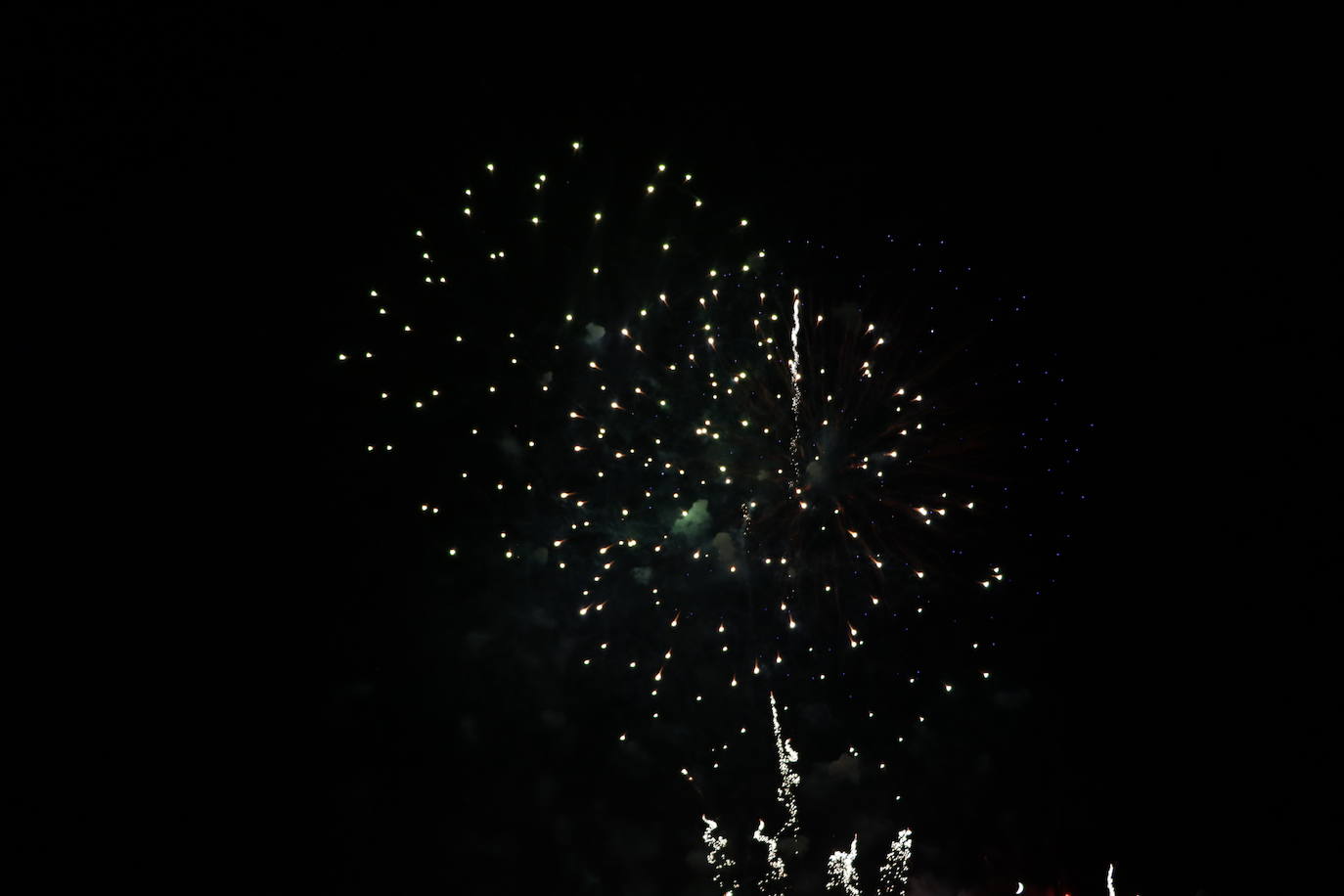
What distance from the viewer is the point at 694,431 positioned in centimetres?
445

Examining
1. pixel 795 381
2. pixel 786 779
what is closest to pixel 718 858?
pixel 786 779

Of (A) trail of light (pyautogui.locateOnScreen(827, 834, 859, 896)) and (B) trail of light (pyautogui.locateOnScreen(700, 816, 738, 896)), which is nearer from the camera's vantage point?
(B) trail of light (pyautogui.locateOnScreen(700, 816, 738, 896))

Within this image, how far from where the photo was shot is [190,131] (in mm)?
4145

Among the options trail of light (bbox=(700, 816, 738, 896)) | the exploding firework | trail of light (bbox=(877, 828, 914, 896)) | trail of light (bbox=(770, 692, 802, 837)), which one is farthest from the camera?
trail of light (bbox=(877, 828, 914, 896))

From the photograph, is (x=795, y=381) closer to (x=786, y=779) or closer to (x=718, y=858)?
(x=786, y=779)

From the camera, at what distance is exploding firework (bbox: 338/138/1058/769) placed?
173 inches

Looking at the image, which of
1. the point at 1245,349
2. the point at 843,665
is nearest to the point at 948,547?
the point at 843,665

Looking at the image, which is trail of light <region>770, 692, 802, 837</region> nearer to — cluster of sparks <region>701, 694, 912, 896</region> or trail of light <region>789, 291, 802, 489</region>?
cluster of sparks <region>701, 694, 912, 896</region>

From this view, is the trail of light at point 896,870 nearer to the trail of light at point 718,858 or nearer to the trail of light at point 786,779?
the trail of light at point 786,779

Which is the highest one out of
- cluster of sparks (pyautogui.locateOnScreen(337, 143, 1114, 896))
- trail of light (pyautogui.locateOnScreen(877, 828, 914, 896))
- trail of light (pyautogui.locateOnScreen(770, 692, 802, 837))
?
cluster of sparks (pyautogui.locateOnScreen(337, 143, 1114, 896))

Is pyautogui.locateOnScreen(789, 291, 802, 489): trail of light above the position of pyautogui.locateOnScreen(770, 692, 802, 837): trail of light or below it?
above

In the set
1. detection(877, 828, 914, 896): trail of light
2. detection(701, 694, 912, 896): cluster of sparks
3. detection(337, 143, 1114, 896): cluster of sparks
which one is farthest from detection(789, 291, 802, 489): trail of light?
detection(877, 828, 914, 896): trail of light

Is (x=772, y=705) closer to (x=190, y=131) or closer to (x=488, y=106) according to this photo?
(x=488, y=106)

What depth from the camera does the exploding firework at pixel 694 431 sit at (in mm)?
4395
